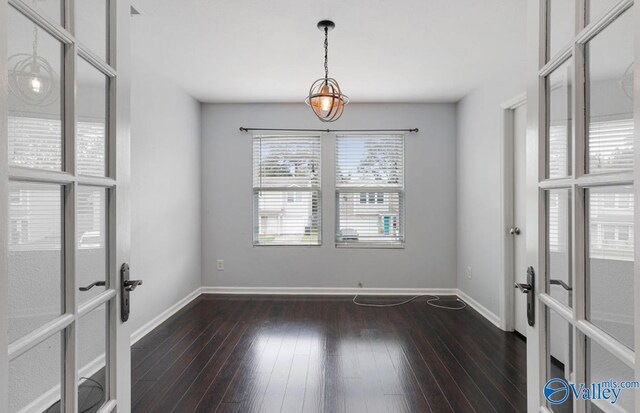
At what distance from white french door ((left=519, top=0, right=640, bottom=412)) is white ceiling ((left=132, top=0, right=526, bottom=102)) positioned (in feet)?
5.01

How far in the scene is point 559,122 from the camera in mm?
1008

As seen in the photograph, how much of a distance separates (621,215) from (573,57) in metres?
0.42

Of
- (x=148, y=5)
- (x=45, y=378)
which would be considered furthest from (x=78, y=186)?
(x=148, y=5)

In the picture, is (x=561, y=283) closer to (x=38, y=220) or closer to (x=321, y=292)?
(x=38, y=220)

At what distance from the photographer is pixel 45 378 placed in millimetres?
888

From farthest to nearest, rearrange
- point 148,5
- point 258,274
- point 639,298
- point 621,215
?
point 258,274 → point 148,5 → point 621,215 → point 639,298

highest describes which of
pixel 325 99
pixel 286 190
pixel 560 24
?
pixel 325 99

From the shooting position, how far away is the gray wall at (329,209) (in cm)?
452

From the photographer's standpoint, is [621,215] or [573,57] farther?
[573,57]

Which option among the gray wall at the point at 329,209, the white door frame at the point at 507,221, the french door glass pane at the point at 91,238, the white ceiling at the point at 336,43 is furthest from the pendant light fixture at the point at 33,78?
the gray wall at the point at 329,209

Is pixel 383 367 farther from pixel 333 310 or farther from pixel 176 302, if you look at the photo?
pixel 176 302

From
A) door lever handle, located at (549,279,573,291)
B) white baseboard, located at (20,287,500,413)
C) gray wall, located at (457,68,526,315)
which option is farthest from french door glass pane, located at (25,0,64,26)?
white baseboard, located at (20,287,500,413)

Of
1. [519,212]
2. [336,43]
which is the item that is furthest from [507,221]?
[336,43]

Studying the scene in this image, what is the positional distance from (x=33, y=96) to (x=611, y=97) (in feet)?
4.49
